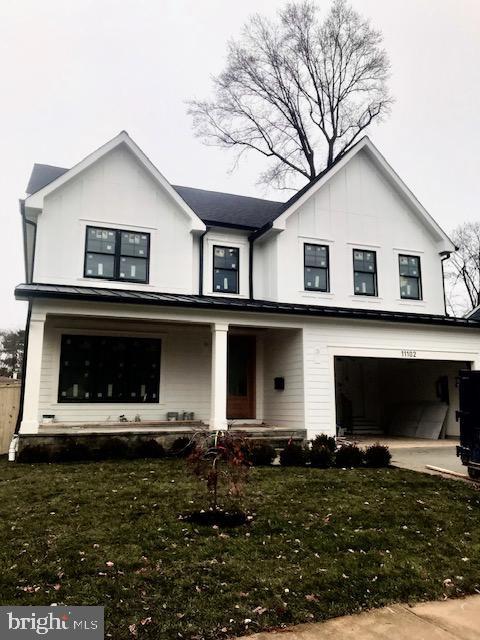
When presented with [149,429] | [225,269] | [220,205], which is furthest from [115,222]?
[149,429]

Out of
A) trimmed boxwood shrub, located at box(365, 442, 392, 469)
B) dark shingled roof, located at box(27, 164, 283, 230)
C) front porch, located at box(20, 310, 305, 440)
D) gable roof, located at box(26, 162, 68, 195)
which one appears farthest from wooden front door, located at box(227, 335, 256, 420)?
gable roof, located at box(26, 162, 68, 195)

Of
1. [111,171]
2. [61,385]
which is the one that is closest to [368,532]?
[61,385]

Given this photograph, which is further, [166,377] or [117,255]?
[166,377]

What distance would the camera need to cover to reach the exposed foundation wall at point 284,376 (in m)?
12.4

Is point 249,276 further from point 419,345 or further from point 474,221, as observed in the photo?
point 474,221

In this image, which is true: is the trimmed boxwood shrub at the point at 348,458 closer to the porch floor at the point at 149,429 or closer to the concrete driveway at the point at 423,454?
the concrete driveway at the point at 423,454

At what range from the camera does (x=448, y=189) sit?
116ft

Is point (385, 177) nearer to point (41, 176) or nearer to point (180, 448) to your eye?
point (41, 176)

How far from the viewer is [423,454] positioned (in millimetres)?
11219

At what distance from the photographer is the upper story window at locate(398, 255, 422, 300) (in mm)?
15164

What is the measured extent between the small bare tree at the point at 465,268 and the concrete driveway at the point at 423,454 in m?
26.1

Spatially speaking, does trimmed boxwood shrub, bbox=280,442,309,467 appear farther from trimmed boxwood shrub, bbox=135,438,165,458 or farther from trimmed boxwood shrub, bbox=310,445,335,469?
trimmed boxwood shrub, bbox=135,438,165,458

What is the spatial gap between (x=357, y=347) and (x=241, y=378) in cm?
352

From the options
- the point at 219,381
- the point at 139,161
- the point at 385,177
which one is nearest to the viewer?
the point at 219,381
